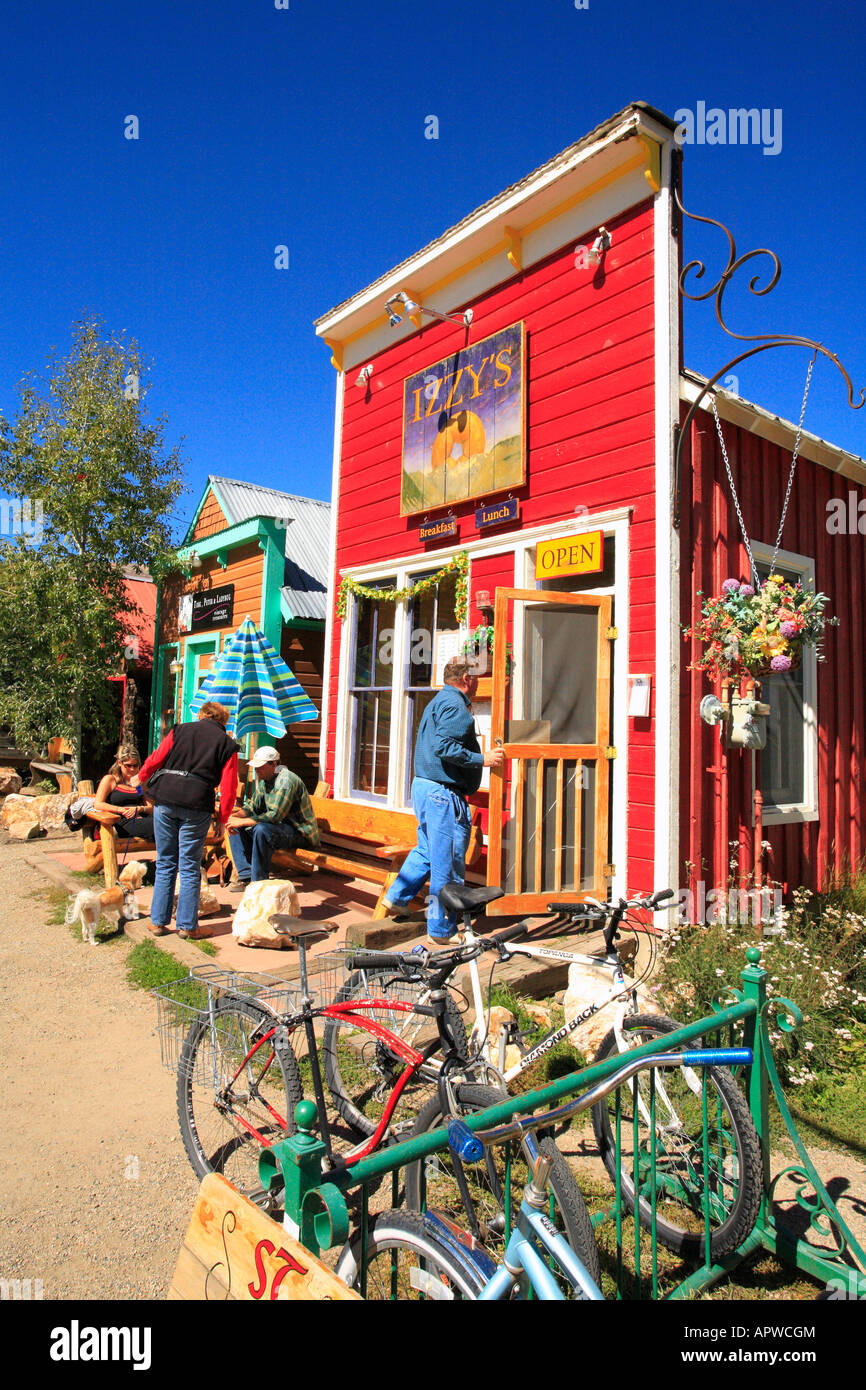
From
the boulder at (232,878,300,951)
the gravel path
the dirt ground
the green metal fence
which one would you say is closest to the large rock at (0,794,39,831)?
the gravel path

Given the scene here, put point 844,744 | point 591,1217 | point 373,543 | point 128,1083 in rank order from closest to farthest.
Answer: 1. point 591,1217
2. point 128,1083
3. point 844,744
4. point 373,543

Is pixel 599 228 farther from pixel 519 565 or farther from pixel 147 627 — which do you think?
pixel 147 627

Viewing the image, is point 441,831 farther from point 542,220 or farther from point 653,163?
point 542,220

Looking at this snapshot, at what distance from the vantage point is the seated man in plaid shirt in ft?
23.3

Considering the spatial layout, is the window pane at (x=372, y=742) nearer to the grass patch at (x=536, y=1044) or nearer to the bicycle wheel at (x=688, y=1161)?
the grass patch at (x=536, y=1044)

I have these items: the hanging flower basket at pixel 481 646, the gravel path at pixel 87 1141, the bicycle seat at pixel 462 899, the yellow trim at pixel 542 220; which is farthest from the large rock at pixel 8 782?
the bicycle seat at pixel 462 899

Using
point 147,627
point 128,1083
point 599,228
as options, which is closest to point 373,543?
point 599,228

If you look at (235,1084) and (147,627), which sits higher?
(147,627)

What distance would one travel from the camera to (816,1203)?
3172 millimetres

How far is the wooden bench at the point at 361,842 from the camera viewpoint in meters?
6.62

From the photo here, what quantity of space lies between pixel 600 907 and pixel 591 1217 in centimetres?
120

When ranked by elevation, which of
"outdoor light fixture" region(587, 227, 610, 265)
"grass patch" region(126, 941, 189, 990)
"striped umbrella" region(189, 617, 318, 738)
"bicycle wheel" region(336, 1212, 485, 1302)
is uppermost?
"outdoor light fixture" region(587, 227, 610, 265)

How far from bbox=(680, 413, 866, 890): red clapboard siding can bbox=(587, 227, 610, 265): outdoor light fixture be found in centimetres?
155

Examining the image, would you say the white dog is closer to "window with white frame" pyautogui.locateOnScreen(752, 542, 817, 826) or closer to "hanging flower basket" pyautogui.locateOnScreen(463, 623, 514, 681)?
"hanging flower basket" pyautogui.locateOnScreen(463, 623, 514, 681)
